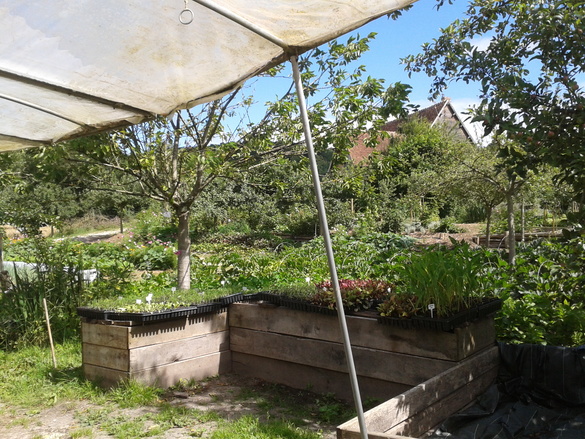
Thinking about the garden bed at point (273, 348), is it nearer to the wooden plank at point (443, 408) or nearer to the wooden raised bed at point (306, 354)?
the wooden raised bed at point (306, 354)

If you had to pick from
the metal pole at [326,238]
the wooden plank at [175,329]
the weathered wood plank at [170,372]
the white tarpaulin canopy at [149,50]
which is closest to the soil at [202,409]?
the weathered wood plank at [170,372]

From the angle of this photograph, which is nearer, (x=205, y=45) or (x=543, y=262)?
(x=205, y=45)

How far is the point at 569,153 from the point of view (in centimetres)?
274

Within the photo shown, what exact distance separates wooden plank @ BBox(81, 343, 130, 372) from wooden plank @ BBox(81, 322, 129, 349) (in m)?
0.03

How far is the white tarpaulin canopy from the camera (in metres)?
1.87

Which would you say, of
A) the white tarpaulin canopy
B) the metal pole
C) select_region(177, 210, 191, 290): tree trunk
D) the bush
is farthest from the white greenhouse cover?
the bush

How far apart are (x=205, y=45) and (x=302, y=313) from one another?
248 centimetres

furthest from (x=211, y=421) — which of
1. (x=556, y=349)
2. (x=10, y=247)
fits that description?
(x=10, y=247)

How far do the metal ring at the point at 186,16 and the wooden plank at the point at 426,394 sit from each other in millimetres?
1728

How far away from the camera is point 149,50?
2.22 metres

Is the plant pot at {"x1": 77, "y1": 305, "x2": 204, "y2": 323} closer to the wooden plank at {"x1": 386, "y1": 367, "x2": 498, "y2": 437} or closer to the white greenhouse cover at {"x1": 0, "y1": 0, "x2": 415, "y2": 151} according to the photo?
the white greenhouse cover at {"x1": 0, "y1": 0, "x2": 415, "y2": 151}

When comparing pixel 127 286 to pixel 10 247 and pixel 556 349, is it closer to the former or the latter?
pixel 556 349

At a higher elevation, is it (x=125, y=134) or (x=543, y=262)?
(x=125, y=134)

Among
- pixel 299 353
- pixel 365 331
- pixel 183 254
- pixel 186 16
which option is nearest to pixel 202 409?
pixel 299 353
